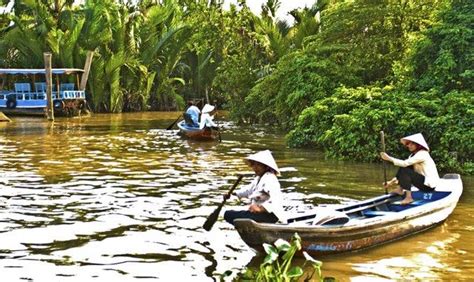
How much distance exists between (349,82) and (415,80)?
3.49 m

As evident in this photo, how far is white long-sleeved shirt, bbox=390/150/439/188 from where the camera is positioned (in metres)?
9.00

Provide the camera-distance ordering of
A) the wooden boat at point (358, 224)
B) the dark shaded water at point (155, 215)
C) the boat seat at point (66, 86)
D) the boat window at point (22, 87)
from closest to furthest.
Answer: the wooden boat at point (358, 224)
the dark shaded water at point (155, 215)
the boat window at point (22, 87)
the boat seat at point (66, 86)

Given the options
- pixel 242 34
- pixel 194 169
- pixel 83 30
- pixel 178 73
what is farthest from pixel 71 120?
pixel 194 169

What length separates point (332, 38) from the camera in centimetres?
2070

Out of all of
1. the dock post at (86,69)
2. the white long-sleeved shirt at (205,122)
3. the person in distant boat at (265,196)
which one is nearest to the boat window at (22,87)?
the dock post at (86,69)

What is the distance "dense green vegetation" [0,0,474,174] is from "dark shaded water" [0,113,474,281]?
1.19 meters

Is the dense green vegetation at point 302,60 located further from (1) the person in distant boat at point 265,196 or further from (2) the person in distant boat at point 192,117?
(1) the person in distant boat at point 265,196

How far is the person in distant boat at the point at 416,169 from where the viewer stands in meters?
9.00

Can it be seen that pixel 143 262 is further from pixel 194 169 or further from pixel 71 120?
pixel 71 120

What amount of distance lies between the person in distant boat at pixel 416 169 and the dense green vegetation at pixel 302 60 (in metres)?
4.38

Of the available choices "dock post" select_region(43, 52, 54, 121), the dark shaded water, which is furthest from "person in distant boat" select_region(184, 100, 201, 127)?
"dock post" select_region(43, 52, 54, 121)

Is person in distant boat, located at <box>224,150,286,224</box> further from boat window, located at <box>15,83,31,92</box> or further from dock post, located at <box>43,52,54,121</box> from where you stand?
boat window, located at <box>15,83,31,92</box>

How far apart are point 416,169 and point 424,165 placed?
0.12 meters

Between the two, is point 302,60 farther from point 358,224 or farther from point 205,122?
point 358,224
